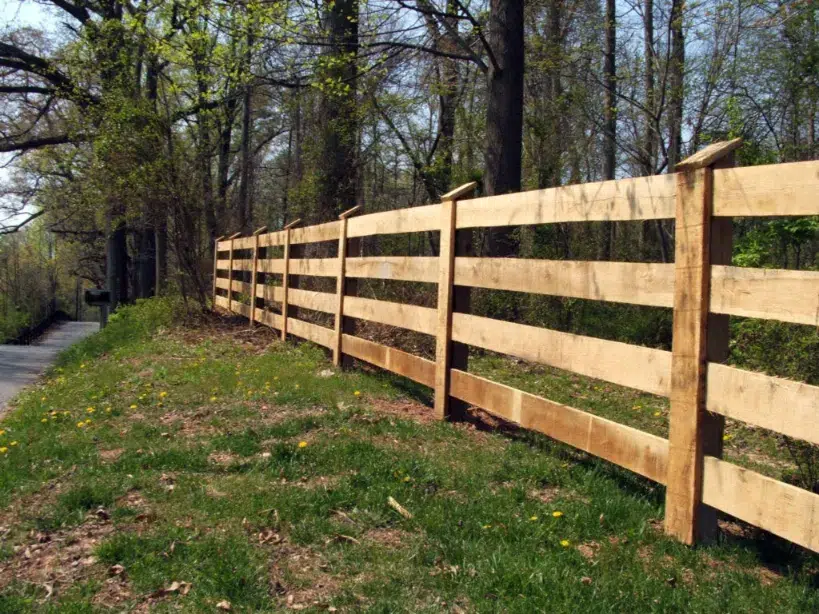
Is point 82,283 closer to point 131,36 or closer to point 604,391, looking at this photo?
point 131,36

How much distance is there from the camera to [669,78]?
46.6ft

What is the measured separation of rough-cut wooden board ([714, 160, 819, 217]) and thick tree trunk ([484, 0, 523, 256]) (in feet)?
20.8

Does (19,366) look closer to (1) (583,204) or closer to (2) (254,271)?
(2) (254,271)

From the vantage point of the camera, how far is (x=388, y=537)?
3482 millimetres

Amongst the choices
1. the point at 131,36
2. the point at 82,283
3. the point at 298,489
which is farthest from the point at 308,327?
the point at 82,283

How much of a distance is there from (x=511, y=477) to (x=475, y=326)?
130cm

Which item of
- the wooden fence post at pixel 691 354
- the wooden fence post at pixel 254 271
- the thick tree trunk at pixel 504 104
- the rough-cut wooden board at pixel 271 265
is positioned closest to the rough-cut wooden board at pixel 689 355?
the wooden fence post at pixel 691 354

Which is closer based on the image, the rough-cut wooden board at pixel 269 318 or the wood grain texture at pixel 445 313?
the wood grain texture at pixel 445 313

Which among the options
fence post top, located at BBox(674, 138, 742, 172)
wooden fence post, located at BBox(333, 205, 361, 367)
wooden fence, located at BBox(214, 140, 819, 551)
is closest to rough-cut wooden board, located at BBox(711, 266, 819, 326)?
wooden fence, located at BBox(214, 140, 819, 551)

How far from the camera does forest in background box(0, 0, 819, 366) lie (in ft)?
31.1

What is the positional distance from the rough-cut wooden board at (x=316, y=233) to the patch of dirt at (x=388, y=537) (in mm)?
5099

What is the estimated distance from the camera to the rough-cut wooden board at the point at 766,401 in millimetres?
2641

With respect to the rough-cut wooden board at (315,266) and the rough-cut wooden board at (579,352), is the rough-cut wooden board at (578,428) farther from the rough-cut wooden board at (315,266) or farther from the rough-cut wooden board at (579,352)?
the rough-cut wooden board at (315,266)

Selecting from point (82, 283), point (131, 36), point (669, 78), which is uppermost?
point (131, 36)
